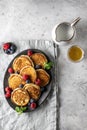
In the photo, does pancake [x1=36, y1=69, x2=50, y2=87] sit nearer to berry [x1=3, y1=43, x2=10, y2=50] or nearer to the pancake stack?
the pancake stack

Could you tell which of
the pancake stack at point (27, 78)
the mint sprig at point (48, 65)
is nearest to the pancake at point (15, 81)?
the pancake stack at point (27, 78)

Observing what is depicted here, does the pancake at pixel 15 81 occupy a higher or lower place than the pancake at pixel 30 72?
lower

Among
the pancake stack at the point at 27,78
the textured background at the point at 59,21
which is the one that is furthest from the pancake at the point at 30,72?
the textured background at the point at 59,21

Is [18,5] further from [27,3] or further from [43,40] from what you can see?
[43,40]

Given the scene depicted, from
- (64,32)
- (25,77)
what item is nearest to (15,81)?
(25,77)

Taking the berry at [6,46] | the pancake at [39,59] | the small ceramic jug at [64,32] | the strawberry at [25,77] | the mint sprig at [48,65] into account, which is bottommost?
the strawberry at [25,77]

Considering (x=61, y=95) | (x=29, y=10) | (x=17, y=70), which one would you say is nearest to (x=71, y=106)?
(x=61, y=95)

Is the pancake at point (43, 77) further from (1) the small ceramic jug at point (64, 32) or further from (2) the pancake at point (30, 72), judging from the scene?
(1) the small ceramic jug at point (64, 32)

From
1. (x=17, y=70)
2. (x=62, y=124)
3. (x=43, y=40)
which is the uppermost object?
(x=43, y=40)

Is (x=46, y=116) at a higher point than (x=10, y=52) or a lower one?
lower
